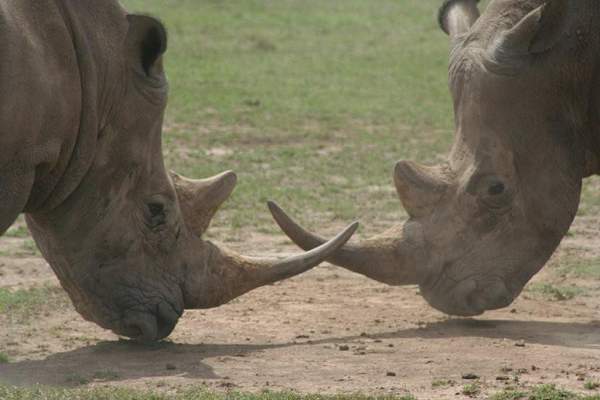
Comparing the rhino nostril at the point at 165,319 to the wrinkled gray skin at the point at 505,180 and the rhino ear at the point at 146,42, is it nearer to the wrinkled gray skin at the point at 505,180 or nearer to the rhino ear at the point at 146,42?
the wrinkled gray skin at the point at 505,180

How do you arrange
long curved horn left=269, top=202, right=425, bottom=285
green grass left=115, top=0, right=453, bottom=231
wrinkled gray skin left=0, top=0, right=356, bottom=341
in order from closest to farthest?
wrinkled gray skin left=0, top=0, right=356, bottom=341
long curved horn left=269, top=202, right=425, bottom=285
green grass left=115, top=0, right=453, bottom=231

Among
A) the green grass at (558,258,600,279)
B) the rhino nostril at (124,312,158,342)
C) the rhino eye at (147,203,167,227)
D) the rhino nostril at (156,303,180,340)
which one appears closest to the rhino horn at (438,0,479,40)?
the green grass at (558,258,600,279)

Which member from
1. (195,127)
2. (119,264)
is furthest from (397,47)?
(119,264)

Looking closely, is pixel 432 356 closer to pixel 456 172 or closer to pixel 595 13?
pixel 456 172

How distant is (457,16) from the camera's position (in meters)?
10.0

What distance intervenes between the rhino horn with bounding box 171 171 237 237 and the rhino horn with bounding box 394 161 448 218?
3.56 ft

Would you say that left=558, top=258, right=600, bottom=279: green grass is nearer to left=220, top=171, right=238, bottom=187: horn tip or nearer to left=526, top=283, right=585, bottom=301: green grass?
left=526, top=283, right=585, bottom=301: green grass

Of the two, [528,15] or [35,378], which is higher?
[528,15]

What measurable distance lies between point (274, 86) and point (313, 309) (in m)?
10.0

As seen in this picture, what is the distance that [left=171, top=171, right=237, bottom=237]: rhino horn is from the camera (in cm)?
859

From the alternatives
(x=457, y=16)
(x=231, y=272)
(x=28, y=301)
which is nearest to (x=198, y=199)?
(x=231, y=272)

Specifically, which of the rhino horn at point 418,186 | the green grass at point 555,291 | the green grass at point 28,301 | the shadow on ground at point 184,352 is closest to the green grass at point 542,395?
the shadow on ground at point 184,352

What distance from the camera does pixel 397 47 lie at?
24.1m

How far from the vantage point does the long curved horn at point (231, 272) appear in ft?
28.0
